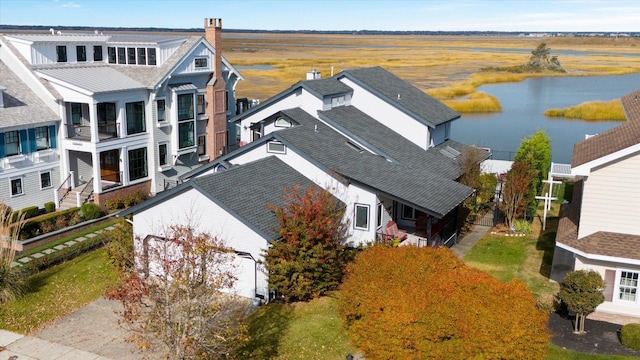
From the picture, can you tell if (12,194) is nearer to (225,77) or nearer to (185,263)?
(225,77)

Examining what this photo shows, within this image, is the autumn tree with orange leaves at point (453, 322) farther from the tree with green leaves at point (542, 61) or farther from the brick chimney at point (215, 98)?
the tree with green leaves at point (542, 61)

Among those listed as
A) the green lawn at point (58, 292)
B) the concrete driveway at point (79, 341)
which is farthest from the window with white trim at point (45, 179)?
the concrete driveway at point (79, 341)

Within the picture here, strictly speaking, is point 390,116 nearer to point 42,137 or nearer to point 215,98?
point 215,98

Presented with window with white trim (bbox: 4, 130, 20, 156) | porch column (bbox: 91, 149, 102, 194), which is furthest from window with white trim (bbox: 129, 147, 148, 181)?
window with white trim (bbox: 4, 130, 20, 156)

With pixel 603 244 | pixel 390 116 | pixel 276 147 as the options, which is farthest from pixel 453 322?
pixel 390 116

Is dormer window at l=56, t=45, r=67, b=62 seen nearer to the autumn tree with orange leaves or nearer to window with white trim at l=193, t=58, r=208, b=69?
window with white trim at l=193, t=58, r=208, b=69
